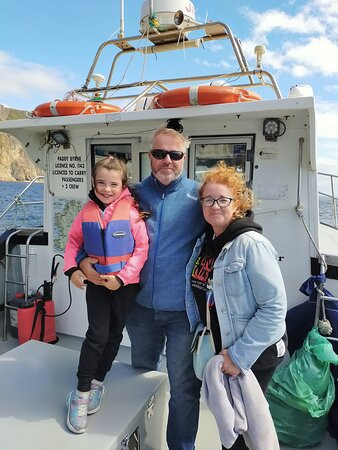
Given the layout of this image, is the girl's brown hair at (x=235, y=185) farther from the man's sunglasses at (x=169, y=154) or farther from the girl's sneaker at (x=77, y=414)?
the girl's sneaker at (x=77, y=414)

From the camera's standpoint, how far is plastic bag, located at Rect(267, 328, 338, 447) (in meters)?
2.27

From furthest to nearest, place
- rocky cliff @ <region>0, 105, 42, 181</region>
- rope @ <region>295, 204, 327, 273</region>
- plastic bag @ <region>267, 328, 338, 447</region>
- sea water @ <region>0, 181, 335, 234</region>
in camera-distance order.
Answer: rocky cliff @ <region>0, 105, 42, 181</region>
sea water @ <region>0, 181, 335, 234</region>
rope @ <region>295, 204, 327, 273</region>
plastic bag @ <region>267, 328, 338, 447</region>

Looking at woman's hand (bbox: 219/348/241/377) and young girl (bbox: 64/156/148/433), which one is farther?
young girl (bbox: 64/156/148/433)

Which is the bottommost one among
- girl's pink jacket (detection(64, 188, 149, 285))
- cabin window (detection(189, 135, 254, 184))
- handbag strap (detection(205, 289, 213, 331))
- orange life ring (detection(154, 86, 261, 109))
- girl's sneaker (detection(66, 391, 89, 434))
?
girl's sneaker (detection(66, 391, 89, 434))

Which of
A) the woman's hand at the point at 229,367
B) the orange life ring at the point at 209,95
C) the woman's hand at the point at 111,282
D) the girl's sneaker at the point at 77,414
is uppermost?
the orange life ring at the point at 209,95

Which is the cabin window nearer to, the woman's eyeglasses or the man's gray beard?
the man's gray beard

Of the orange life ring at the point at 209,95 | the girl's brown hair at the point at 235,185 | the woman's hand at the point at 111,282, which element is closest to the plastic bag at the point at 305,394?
the girl's brown hair at the point at 235,185

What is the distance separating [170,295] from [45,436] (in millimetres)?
863

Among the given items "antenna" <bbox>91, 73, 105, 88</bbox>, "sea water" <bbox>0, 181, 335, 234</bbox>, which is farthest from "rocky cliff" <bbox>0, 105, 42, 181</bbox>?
"antenna" <bbox>91, 73, 105, 88</bbox>

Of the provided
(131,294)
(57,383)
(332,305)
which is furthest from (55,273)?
(332,305)

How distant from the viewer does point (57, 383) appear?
2049 mm

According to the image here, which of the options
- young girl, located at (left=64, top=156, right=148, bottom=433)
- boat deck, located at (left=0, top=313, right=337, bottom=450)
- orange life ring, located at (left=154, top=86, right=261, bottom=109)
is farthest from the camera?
orange life ring, located at (left=154, top=86, right=261, bottom=109)

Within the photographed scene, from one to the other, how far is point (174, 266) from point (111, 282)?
314 millimetres

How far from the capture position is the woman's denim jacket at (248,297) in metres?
1.40
